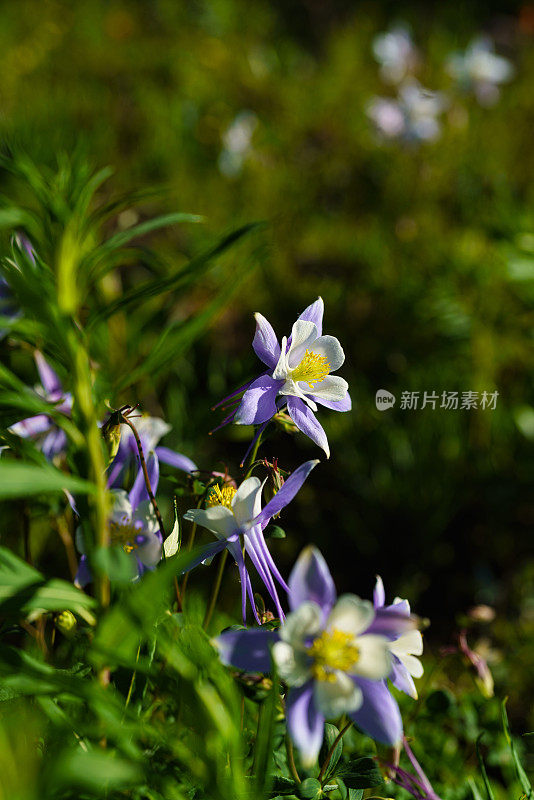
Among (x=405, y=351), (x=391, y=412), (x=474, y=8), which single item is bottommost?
(x=391, y=412)

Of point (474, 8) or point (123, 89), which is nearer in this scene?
point (123, 89)

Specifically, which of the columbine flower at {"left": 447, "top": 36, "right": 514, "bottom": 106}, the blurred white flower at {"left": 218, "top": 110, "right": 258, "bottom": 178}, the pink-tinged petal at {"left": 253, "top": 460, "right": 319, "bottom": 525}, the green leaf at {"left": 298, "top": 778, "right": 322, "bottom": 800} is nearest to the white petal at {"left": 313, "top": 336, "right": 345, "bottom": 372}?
the pink-tinged petal at {"left": 253, "top": 460, "right": 319, "bottom": 525}

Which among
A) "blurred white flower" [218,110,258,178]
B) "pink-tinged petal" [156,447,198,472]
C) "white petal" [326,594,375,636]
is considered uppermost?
"blurred white flower" [218,110,258,178]

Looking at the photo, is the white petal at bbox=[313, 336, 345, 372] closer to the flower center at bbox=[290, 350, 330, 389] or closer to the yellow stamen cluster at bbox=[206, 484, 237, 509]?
the flower center at bbox=[290, 350, 330, 389]

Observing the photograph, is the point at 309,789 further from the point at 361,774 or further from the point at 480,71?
the point at 480,71

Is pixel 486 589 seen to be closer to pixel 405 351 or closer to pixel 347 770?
pixel 405 351

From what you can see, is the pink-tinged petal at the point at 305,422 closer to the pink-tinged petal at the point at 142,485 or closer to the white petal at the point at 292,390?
the white petal at the point at 292,390

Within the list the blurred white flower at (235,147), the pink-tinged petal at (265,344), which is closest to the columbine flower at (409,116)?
the blurred white flower at (235,147)

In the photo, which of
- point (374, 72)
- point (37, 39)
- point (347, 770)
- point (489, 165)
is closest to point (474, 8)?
point (374, 72)
